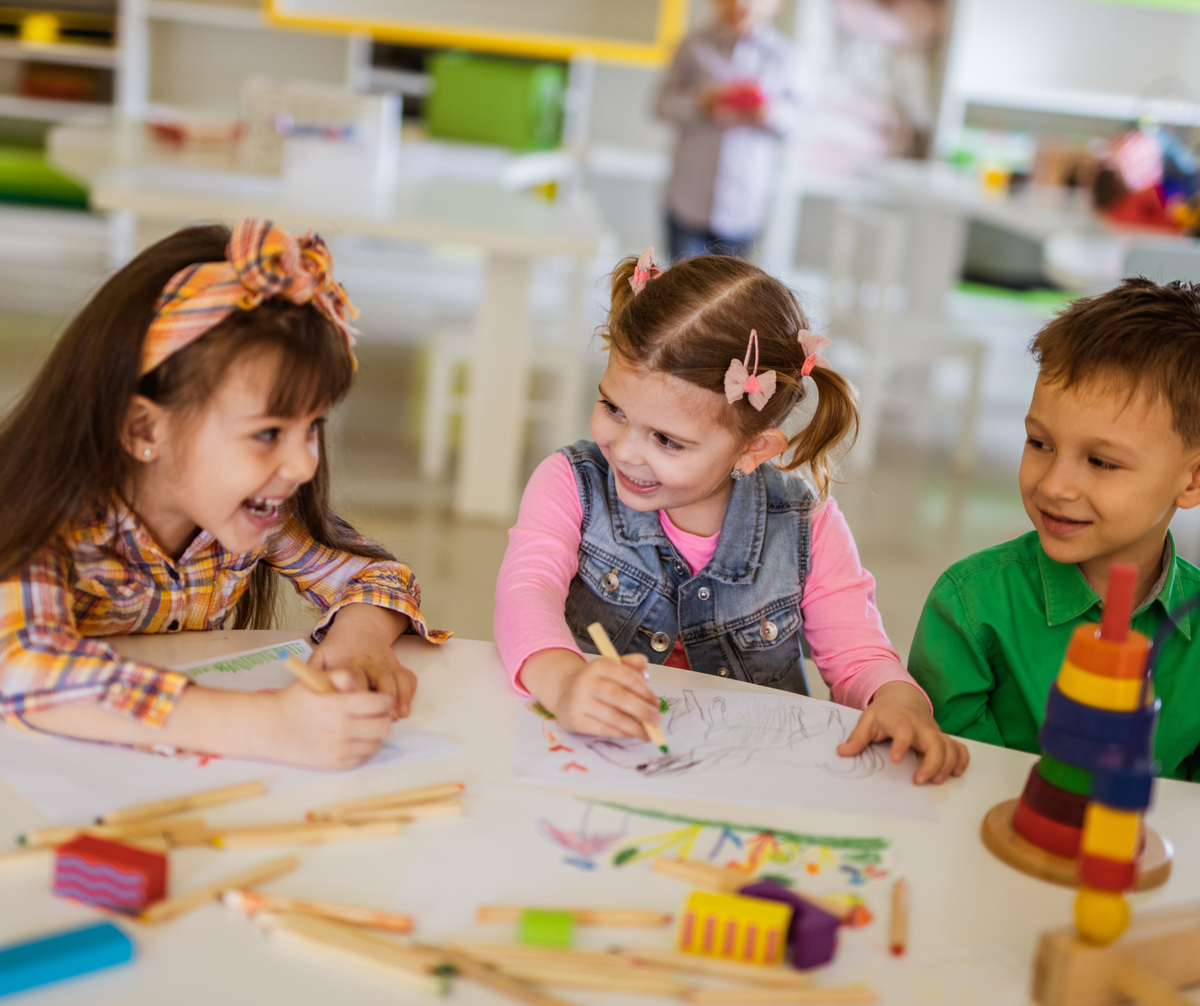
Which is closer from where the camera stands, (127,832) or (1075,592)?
(127,832)

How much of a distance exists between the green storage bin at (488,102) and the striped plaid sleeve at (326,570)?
4.06m

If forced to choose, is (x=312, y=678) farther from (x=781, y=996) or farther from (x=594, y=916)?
(x=781, y=996)

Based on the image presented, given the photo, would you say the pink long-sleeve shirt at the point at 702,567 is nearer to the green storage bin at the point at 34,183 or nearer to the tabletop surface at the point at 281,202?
the tabletop surface at the point at 281,202

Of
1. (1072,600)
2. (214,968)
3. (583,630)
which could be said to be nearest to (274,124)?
(583,630)

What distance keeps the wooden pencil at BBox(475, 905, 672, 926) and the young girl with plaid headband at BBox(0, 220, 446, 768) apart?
0.18m

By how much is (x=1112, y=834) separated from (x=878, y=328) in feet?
10.1

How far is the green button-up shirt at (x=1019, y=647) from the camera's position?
1.12 m

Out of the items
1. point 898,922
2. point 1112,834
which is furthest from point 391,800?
point 1112,834

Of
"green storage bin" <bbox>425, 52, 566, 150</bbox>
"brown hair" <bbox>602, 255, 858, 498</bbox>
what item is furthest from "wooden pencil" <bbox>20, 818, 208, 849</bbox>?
"green storage bin" <bbox>425, 52, 566, 150</bbox>

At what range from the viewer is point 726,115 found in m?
4.09

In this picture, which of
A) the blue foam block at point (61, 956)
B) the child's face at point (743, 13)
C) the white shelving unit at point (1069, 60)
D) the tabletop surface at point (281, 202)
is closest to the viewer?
the blue foam block at point (61, 956)

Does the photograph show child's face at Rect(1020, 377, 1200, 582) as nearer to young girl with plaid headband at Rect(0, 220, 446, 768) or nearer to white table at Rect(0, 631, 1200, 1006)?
white table at Rect(0, 631, 1200, 1006)

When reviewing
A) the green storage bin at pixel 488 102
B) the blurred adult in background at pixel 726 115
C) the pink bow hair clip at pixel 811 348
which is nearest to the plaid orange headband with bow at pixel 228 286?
the pink bow hair clip at pixel 811 348

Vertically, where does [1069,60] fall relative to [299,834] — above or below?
above
